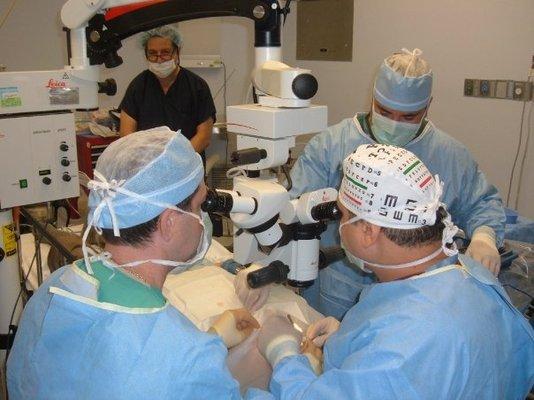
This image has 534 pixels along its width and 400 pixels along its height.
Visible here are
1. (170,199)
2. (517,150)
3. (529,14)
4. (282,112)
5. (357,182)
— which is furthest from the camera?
(517,150)

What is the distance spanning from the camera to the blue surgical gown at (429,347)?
928 mm

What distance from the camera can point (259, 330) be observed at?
131cm

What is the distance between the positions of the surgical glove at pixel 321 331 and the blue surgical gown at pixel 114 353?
1.27ft

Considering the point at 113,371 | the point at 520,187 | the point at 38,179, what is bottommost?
the point at 520,187

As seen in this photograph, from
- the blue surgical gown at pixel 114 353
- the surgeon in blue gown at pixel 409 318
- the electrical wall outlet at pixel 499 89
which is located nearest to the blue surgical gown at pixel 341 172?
the surgeon in blue gown at pixel 409 318

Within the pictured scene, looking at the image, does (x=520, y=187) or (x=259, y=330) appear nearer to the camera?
(x=259, y=330)

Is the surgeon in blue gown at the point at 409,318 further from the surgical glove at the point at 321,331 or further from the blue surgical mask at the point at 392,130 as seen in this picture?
the blue surgical mask at the point at 392,130

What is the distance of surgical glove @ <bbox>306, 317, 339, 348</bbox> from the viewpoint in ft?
4.36

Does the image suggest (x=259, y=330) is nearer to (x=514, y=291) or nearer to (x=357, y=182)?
(x=357, y=182)

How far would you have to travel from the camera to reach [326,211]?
1.24 m

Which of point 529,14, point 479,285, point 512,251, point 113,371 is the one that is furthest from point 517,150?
point 113,371

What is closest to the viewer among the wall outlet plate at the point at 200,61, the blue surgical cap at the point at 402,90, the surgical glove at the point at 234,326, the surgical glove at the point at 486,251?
the surgical glove at the point at 234,326

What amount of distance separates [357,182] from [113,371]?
601mm

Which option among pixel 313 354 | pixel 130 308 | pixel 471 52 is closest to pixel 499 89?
pixel 471 52
